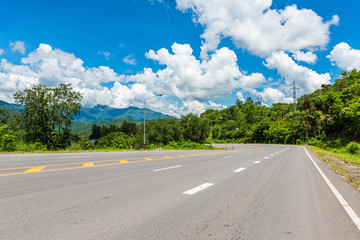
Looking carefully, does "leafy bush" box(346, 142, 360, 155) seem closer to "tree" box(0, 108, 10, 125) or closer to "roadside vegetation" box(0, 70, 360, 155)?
"roadside vegetation" box(0, 70, 360, 155)

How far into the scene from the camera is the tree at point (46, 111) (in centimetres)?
3547

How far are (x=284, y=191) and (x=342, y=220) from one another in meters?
2.11

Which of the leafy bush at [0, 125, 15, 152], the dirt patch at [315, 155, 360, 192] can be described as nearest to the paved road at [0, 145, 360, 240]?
the dirt patch at [315, 155, 360, 192]

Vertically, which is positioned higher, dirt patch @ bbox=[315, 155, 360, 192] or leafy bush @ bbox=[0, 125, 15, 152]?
leafy bush @ bbox=[0, 125, 15, 152]

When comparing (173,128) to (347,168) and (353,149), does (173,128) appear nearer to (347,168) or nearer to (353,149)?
(353,149)

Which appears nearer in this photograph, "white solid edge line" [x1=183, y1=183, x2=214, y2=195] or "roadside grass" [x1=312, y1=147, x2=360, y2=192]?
"white solid edge line" [x1=183, y1=183, x2=214, y2=195]

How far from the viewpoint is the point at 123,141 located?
53469 mm

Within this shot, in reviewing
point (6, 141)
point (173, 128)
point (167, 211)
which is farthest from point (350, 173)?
point (173, 128)

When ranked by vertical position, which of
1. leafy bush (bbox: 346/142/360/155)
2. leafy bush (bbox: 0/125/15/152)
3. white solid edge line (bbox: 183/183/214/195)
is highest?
leafy bush (bbox: 0/125/15/152)

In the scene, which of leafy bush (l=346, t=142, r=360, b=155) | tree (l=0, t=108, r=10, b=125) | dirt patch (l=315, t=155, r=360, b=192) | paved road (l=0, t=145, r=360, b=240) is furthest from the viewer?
tree (l=0, t=108, r=10, b=125)

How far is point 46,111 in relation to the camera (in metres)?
36.8

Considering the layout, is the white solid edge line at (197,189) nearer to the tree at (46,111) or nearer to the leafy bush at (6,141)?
the leafy bush at (6,141)

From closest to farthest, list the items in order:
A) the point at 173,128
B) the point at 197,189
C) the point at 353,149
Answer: the point at 197,189, the point at 353,149, the point at 173,128

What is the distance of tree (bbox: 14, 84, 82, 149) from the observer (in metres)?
35.5
